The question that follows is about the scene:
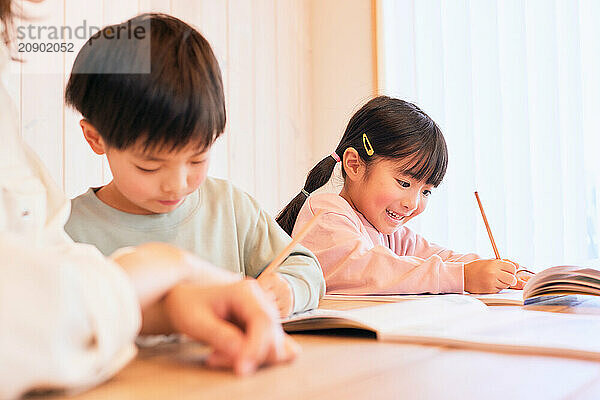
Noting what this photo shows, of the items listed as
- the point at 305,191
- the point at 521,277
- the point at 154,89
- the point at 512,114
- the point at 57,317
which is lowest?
the point at 521,277

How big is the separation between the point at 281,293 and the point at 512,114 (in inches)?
73.0

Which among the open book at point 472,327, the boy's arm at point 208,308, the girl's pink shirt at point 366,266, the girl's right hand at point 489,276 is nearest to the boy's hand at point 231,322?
the boy's arm at point 208,308

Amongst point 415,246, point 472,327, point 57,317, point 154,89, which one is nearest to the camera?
point 57,317

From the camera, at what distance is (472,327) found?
69 centimetres

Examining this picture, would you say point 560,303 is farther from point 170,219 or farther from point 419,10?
point 419,10

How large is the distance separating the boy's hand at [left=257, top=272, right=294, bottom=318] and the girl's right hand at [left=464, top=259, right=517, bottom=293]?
0.66 m

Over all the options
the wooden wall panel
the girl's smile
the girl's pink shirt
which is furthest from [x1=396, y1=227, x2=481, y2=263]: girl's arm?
the wooden wall panel

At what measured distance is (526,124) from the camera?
237 centimetres

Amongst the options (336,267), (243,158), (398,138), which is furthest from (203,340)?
(243,158)

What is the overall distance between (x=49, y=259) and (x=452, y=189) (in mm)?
2263

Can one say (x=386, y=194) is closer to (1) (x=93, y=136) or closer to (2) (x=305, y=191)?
(2) (x=305, y=191)

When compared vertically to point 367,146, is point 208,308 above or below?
below

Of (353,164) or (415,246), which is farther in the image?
(415,246)

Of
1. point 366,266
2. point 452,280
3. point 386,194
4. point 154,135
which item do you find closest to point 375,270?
point 366,266
